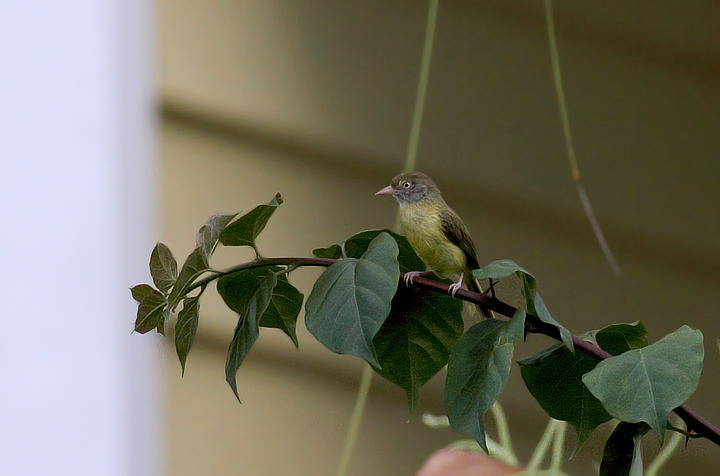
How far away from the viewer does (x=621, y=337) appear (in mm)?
252

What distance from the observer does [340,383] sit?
73cm

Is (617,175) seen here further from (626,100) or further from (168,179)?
(168,179)

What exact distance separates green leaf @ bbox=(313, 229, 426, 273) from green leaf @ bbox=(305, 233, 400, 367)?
0.05m

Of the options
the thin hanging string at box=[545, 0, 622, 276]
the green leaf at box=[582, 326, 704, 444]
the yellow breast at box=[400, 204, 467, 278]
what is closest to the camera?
the green leaf at box=[582, 326, 704, 444]

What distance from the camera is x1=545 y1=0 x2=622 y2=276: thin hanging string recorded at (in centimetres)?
85

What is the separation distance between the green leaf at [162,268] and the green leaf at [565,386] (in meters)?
0.13

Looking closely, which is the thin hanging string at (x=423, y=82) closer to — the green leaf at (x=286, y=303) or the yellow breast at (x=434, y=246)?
the yellow breast at (x=434, y=246)

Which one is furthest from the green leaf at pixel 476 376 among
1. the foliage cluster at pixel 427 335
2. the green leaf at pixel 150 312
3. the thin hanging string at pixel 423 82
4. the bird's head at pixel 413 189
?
the thin hanging string at pixel 423 82

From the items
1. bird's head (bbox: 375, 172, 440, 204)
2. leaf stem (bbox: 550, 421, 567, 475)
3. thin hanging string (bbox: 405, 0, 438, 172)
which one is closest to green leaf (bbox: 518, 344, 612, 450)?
bird's head (bbox: 375, 172, 440, 204)

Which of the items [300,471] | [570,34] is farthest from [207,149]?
[570,34]

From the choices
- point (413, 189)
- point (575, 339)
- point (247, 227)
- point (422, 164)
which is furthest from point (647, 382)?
point (422, 164)

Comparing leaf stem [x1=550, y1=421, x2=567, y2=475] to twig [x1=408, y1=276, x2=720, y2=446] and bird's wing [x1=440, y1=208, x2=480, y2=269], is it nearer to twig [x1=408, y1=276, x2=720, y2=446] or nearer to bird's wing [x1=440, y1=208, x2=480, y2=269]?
bird's wing [x1=440, y1=208, x2=480, y2=269]

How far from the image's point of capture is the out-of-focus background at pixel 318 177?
640 millimetres

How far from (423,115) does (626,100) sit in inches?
10.7
